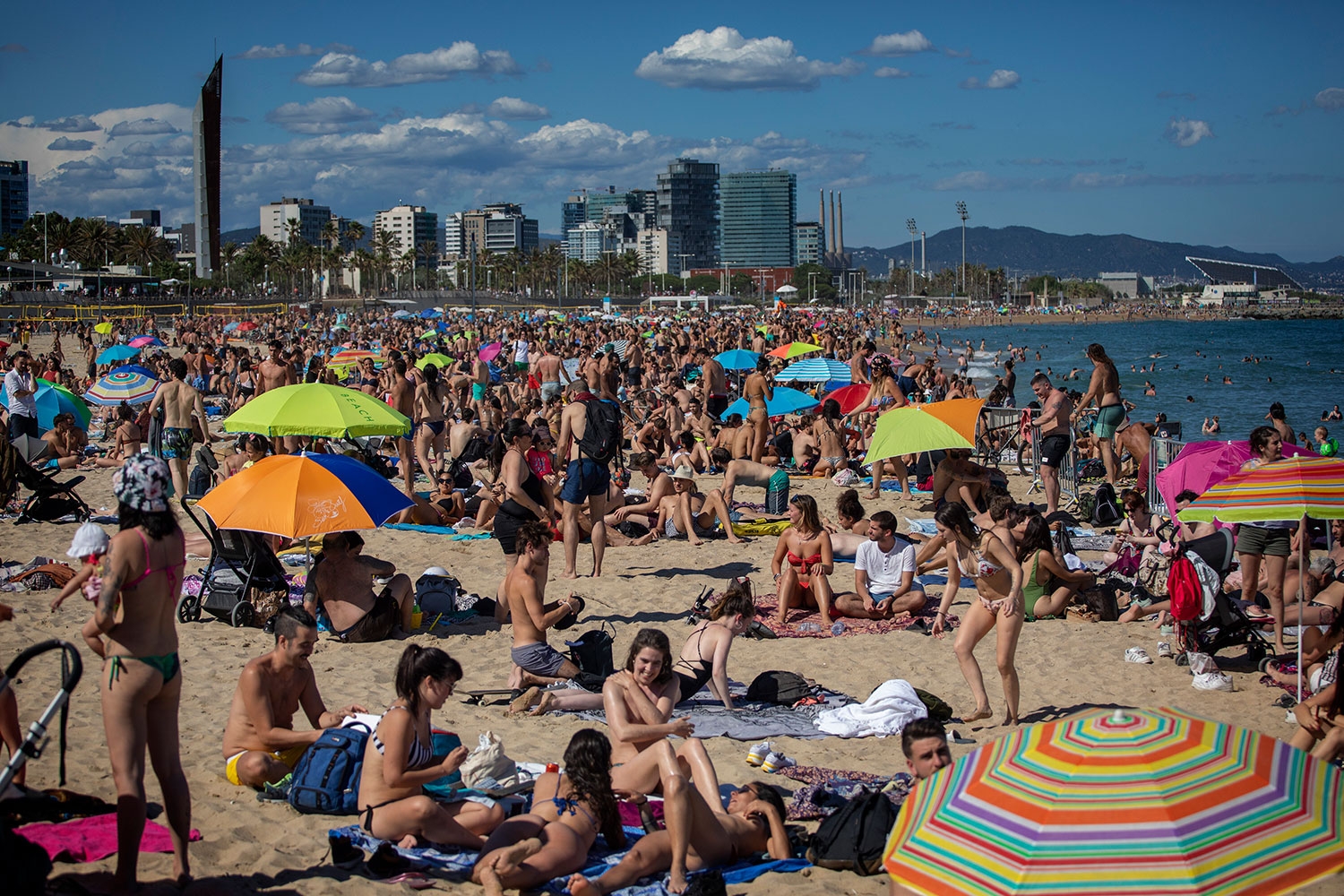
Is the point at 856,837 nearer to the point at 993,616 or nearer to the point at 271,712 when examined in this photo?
the point at 993,616

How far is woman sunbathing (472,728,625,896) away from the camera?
148 inches

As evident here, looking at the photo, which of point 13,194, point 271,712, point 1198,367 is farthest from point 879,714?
point 13,194

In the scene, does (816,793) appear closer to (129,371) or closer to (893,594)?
(893,594)

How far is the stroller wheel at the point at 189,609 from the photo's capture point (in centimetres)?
700

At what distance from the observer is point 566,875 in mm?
3912

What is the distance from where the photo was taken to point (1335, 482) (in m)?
5.48

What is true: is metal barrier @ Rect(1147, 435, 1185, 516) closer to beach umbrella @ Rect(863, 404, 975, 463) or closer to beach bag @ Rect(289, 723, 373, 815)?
beach umbrella @ Rect(863, 404, 975, 463)

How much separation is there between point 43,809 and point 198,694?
1716 mm

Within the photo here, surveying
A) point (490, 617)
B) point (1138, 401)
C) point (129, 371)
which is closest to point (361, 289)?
point (1138, 401)

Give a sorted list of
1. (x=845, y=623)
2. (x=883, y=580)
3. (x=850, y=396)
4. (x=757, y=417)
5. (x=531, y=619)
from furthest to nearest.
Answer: (x=850, y=396), (x=757, y=417), (x=883, y=580), (x=845, y=623), (x=531, y=619)

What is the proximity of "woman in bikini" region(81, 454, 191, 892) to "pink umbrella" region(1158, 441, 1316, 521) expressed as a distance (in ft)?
23.4

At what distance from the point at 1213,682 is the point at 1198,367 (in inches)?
2028

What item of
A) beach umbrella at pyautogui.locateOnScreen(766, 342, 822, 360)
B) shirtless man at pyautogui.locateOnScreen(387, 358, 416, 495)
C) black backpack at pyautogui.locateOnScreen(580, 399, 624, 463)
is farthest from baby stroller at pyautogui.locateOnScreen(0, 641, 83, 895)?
beach umbrella at pyautogui.locateOnScreen(766, 342, 822, 360)

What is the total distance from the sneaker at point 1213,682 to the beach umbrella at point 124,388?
473 inches
